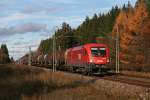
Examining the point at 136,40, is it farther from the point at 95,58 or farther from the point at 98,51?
the point at 95,58

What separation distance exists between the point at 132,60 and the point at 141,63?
3738 mm

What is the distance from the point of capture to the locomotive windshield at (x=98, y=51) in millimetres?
44237

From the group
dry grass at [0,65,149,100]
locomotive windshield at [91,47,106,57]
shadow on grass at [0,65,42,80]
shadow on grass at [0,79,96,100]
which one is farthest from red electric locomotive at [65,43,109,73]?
shadow on grass at [0,79,96,100]

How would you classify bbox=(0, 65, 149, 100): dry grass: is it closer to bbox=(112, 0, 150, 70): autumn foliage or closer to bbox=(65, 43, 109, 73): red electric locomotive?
bbox=(65, 43, 109, 73): red electric locomotive

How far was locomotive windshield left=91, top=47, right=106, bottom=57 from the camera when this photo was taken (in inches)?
1742

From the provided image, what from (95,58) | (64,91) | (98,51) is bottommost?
(64,91)

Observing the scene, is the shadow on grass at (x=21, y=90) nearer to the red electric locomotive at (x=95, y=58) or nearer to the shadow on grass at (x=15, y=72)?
the shadow on grass at (x=15, y=72)

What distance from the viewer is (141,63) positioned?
65.4m

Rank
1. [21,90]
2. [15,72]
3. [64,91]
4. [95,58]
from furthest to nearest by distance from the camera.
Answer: [15,72], [95,58], [21,90], [64,91]

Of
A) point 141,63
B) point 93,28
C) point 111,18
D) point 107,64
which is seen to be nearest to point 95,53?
point 107,64

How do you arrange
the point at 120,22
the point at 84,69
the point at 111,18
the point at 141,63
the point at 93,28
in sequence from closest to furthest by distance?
1. the point at 84,69
2. the point at 141,63
3. the point at 120,22
4. the point at 111,18
5. the point at 93,28

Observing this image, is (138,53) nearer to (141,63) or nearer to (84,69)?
(141,63)

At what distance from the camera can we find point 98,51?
44.6 m

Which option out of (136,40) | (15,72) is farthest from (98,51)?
(136,40)
